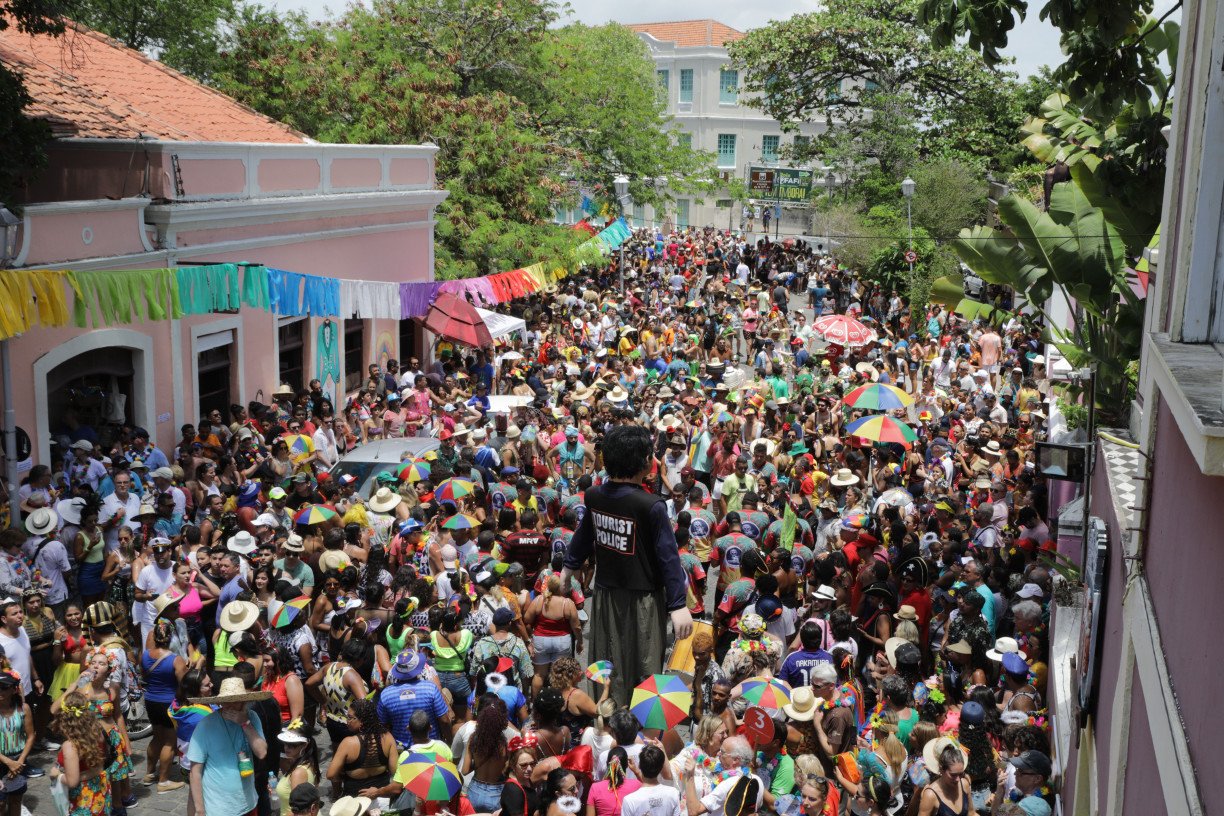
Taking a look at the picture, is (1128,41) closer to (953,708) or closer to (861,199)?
(953,708)

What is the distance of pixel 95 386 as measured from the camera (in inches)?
634

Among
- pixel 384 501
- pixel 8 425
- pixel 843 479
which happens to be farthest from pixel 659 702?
pixel 8 425

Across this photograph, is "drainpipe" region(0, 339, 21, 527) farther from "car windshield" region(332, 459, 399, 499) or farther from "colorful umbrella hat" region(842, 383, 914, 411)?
"colorful umbrella hat" region(842, 383, 914, 411)

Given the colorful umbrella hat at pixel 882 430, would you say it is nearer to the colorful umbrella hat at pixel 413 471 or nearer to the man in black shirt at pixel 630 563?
the colorful umbrella hat at pixel 413 471

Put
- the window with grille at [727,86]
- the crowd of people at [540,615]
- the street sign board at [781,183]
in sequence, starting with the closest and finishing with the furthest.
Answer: the crowd of people at [540,615], the street sign board at [781,183], the window with grille at [727,86]

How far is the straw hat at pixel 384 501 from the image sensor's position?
12273 mm

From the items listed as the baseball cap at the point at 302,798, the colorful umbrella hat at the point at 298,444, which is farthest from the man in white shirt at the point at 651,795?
the colorful umbrella hat at the point at 298,444

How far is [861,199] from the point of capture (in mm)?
40812

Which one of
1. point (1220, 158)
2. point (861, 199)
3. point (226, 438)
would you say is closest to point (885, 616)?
point (1220, 158)

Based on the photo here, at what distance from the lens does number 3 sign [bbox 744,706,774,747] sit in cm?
769

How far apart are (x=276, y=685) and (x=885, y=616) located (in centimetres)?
470

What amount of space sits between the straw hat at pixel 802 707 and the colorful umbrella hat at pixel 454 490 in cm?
512

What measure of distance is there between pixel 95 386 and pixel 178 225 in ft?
8.01

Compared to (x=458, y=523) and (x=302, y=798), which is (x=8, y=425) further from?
(x=302, y=798)
